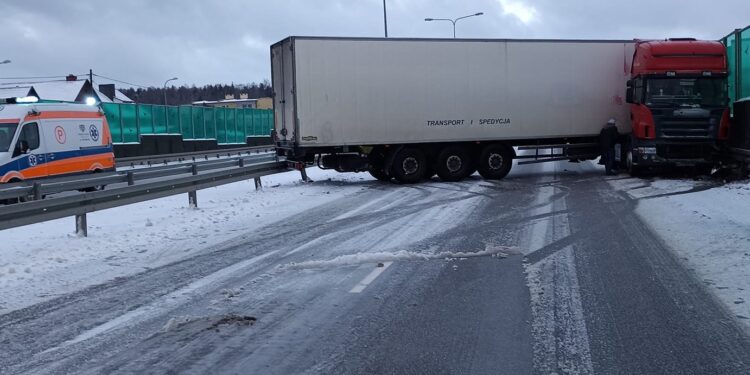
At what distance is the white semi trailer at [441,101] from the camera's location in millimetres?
16844

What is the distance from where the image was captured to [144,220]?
1204cm

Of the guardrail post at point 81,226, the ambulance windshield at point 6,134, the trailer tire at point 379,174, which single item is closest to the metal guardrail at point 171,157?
the ambulance windshield at point 6,134

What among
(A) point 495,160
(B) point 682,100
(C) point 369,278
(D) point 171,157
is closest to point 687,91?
(B) point 682,100

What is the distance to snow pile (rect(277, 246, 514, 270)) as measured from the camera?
26.5 feet

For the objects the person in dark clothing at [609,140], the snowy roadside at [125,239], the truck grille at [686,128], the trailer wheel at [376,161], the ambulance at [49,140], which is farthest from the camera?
the person in dark clothing at [609,140]

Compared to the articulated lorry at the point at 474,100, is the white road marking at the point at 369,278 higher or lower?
lower

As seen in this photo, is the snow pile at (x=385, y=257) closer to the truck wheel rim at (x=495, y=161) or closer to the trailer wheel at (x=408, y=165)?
the trailer wheel at (x=408, y=165)

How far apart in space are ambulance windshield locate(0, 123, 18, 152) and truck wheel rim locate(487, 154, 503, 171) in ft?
38.6

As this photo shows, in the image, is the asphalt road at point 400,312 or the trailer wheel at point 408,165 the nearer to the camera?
the asphalt road at point 400,312

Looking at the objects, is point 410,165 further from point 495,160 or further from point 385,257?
point 385,257

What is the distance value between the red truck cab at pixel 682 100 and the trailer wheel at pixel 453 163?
456 cm

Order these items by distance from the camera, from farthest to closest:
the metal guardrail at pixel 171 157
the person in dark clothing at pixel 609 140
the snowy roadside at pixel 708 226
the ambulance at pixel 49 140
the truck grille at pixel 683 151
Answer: the metal guardrail at pixel 171 157
the person in dark clothing at pixel 609 140
the truck grille at pixel 683 151
the ambulance at pixel 49 140
the snowy roadside at pixel 708 226

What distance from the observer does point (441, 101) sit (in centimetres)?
1753

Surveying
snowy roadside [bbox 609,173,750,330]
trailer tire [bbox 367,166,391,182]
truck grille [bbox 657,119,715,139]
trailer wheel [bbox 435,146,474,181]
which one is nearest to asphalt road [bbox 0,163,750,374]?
snowy roadside [bbox 609,173,750,330]
